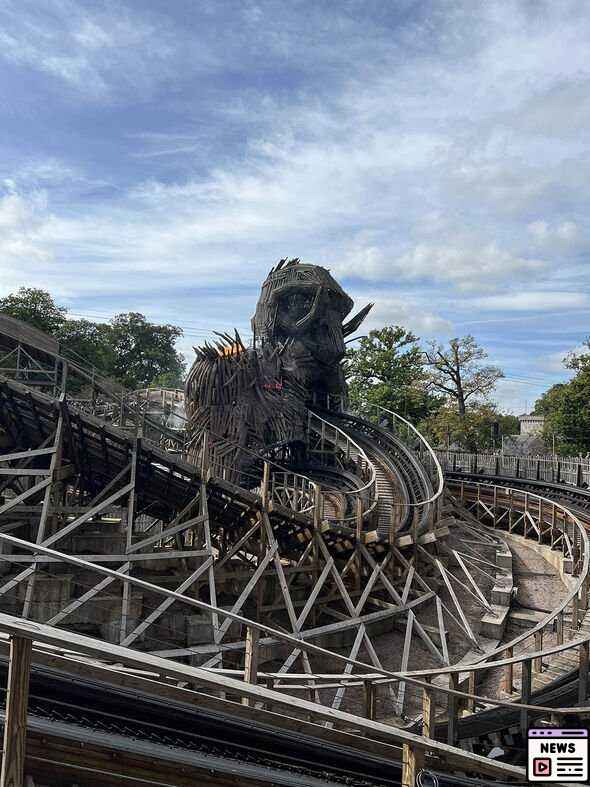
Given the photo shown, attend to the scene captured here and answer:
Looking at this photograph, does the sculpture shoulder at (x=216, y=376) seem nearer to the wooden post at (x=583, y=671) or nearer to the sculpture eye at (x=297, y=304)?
the sculpture eye at (x=297, y=304)

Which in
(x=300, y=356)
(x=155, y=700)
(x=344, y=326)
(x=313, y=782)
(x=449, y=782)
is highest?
(x=344, y=326)

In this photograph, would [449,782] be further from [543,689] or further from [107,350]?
[107,350]

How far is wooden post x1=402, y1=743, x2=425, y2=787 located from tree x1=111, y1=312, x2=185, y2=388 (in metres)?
59.7

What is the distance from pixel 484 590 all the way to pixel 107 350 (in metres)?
43.2

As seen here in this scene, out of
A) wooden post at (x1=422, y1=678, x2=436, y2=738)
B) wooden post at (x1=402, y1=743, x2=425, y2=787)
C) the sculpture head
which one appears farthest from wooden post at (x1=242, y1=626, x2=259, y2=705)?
the sculpture head

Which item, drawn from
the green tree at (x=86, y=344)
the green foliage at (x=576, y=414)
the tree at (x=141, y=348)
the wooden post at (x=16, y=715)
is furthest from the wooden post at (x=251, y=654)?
the tree at (x=141, y=348)

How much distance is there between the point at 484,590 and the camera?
58.0 ft

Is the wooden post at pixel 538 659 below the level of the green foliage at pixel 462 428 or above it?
below

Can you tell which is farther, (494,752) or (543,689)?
(543,689)

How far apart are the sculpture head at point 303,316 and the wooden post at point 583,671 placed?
64.4ft

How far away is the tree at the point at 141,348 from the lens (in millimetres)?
63312

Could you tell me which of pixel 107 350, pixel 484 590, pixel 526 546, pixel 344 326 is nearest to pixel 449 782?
pixel 484 590

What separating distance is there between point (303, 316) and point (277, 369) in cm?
357

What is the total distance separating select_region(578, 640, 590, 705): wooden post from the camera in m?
9.70
